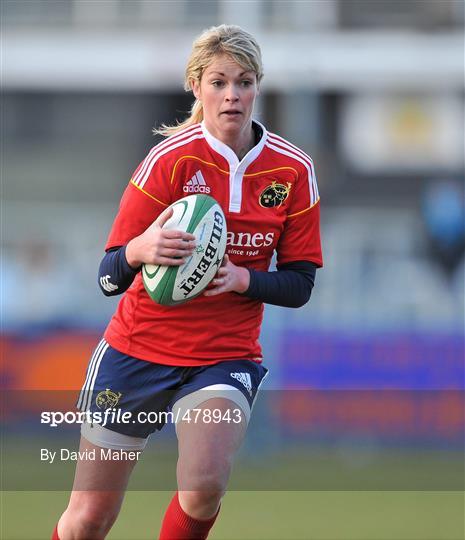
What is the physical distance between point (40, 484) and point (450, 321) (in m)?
4.14

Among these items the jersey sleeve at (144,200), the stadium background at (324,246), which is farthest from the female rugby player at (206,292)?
the stadium background at (324,246)

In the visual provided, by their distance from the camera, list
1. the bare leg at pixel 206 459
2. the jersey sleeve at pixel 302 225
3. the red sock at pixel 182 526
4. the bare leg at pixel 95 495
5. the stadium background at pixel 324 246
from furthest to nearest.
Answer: the stadium background at pixel 324 246
the jersey sleeve at pixel 302 225
the bare leg at pixel 95 495
the red sock at pixel 182 526
the bare leg at pixel 206 459

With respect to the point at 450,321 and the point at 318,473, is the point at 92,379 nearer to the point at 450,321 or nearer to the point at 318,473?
the point at 318,473

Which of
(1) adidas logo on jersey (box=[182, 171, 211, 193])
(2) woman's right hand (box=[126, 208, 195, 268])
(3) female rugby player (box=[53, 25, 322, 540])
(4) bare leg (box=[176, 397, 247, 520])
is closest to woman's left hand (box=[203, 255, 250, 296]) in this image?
(3) female rugby player (box=[53, 25, 322, 540])

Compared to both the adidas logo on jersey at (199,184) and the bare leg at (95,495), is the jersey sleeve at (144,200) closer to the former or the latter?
the adidas logo on jersey at (199,184)

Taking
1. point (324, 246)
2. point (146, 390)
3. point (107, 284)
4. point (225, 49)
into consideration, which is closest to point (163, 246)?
point (107, 284)

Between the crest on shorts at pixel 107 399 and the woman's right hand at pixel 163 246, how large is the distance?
1.67 feet

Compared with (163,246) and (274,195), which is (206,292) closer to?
(163,246)

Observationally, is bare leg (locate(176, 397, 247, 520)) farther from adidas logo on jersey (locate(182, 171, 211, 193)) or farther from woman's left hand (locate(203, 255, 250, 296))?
adidas logo on jersey (locate(182, 171, 211, 193))

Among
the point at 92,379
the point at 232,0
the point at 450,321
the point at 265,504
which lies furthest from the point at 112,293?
the point at 232,0

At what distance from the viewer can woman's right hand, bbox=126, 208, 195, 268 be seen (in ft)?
12.6

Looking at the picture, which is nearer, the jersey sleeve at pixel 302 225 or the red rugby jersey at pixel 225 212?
the red rugby jersey at pixel 225 212

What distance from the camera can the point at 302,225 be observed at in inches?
164

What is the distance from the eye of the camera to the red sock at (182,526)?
12.8ft
